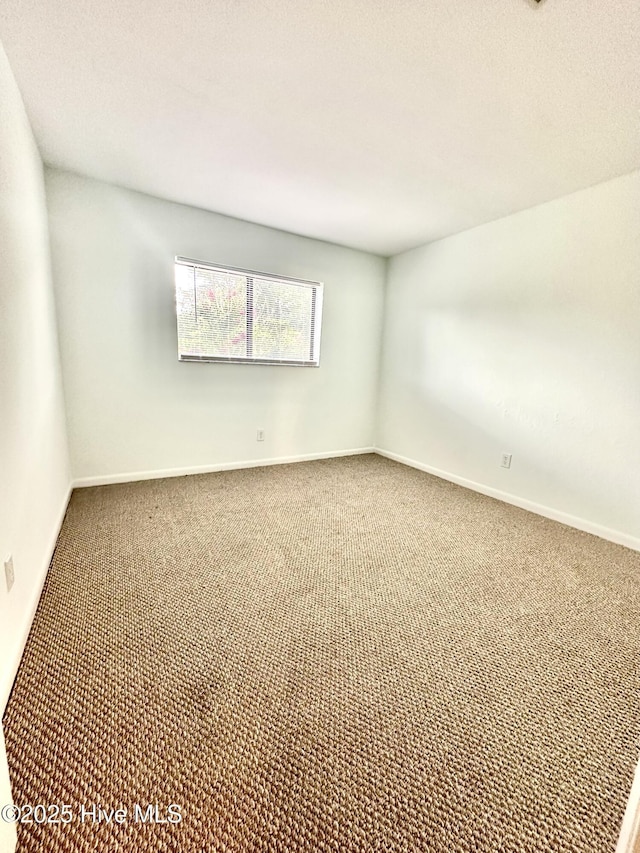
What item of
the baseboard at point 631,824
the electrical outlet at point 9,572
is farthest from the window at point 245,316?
the baseboard at point 631,824

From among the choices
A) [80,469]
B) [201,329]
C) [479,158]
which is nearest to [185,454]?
[80,469]

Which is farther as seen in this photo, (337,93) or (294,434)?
(294,434)

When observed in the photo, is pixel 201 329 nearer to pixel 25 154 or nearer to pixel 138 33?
pixel 25 154

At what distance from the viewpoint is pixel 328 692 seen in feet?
3.69

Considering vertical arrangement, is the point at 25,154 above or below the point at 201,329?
above

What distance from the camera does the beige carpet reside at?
0.82m

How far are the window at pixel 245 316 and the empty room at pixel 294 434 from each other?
3cm

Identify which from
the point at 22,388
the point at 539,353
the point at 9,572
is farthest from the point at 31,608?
the point at 539,353

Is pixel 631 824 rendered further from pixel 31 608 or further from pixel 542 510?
pixel 542 510

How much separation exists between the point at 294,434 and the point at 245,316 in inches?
50.9

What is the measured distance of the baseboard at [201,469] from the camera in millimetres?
2773

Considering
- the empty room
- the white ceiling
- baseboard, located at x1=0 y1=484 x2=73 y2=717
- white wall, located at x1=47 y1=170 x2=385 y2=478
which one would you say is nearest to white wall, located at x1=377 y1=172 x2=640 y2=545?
the empty room

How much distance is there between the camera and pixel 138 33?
51.4 inches

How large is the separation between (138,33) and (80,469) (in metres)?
2.64
